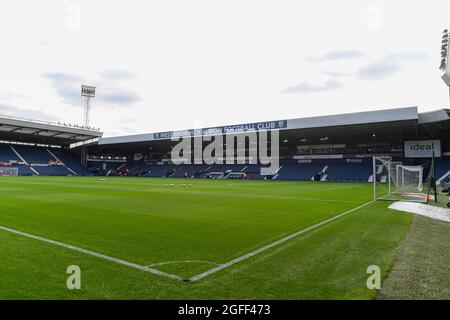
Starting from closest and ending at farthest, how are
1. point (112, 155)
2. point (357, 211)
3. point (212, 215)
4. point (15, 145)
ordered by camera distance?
point (212, 215)
point (357, 211)
point (15, 145)
point (112, 155)

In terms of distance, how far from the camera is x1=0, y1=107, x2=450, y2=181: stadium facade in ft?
132

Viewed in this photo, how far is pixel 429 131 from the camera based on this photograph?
141 feet

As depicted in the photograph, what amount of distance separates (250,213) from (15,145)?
7665cm

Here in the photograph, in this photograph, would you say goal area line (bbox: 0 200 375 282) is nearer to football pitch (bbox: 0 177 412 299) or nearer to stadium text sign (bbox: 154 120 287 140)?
football pitch (bbox: 0 177 412 299)

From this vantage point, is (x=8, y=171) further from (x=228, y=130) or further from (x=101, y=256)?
(x=101, y=256)

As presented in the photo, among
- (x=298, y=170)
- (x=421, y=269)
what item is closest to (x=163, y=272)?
(x=421, y=269)

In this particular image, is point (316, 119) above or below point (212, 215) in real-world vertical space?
above

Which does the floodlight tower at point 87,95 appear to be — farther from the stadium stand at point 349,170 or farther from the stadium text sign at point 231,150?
the stadium stand at point 349,170

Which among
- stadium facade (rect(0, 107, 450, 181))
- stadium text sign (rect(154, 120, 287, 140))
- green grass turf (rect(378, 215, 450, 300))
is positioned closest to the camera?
green grass turf (rect(378, 215, 450, 300))

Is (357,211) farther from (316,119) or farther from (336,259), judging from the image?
(316,119)

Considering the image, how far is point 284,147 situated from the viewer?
6244cm

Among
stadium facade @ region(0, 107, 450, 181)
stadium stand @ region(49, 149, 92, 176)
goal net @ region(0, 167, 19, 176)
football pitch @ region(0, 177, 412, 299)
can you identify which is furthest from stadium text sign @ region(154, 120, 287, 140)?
football pitch @ region(0, 177, 412, 299)

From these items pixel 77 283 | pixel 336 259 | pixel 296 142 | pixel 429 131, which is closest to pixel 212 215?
pixel 336 259

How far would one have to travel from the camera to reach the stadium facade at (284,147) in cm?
4029
